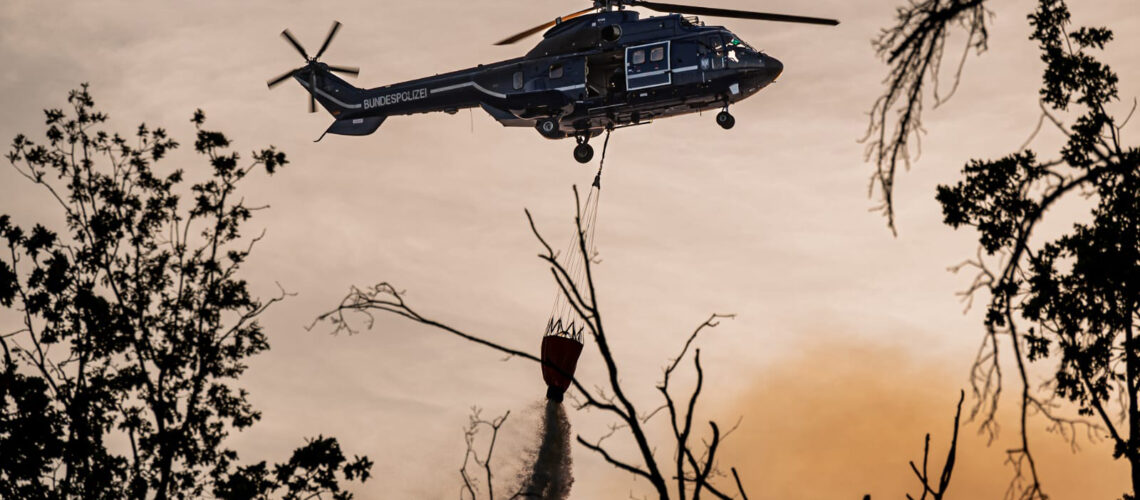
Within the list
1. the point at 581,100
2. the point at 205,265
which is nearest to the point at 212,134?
the point at 205,265

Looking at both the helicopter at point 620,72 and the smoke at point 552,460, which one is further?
the smoke at point 552,460

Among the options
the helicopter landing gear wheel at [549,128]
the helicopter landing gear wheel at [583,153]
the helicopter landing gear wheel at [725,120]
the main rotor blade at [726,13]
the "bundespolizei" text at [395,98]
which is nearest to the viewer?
the main rotor blade at [726,13]

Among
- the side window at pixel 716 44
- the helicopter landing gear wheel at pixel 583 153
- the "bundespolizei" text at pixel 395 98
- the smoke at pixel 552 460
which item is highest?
the "bundespolizei" text at pixel 395 98

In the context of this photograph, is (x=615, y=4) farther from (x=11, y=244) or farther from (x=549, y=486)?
(x=11, y=244)

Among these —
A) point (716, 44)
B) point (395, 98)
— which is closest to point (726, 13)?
point (716, 44)

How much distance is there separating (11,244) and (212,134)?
4841 millimetres

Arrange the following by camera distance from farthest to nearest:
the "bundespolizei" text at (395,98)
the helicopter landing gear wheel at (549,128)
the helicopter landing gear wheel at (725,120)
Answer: the "bundespolizei" text at (395,98) < the helicopter landing gear wheel at (549,128) < the helicopter landing gear wheel at (725,120)

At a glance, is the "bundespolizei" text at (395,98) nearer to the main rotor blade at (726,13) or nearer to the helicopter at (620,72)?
the helicopter at (620,72)

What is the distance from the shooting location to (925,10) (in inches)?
195

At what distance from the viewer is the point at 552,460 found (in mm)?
47406

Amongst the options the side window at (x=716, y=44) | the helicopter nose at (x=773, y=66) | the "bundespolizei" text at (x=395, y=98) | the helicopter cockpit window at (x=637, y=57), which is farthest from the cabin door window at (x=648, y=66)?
the "bundespolizei" text at (x=395, y=98)

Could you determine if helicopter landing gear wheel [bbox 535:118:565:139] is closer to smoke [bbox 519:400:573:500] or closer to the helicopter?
the helicopter

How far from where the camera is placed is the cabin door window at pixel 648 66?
4222 centimetres

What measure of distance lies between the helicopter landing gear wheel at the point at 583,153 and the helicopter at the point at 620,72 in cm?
3
